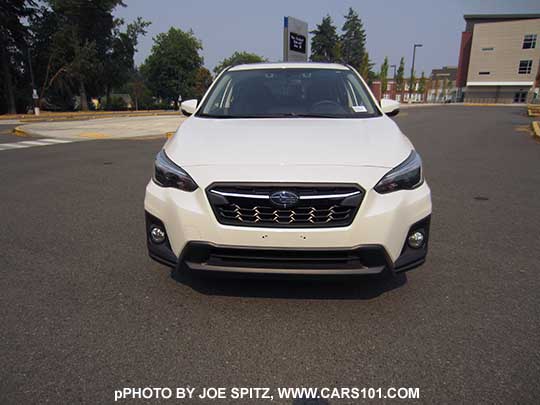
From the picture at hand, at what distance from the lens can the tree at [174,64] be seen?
2421 inches

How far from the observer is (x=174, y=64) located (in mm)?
61719

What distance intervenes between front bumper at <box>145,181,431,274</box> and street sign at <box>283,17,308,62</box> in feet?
52.6

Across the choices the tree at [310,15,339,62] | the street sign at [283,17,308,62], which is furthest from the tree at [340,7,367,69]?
the street sign at [283,17,308,62]

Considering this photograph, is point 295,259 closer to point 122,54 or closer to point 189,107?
point 189,107

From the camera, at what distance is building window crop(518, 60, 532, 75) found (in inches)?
2628

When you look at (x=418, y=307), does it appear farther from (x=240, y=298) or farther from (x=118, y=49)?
(x=118, y=49)

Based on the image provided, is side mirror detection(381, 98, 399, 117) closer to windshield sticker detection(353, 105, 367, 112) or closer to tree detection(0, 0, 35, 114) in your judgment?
windshield sticker detection(353, 105, 367, 112)

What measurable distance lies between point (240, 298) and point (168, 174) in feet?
3.36

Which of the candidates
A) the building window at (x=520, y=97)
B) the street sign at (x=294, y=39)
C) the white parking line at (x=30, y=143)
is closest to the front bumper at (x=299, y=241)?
the white parking line at (x=30, y=143)

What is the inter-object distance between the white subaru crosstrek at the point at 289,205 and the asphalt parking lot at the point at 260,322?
0.24 meters

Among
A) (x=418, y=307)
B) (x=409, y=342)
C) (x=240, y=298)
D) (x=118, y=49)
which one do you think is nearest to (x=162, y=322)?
(x=240, y=298)

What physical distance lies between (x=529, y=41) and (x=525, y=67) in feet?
13.9

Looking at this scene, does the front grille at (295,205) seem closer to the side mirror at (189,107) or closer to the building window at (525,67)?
the side mirror at (189,107)

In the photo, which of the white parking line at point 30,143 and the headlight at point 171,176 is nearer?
the headlight at point 171,176
